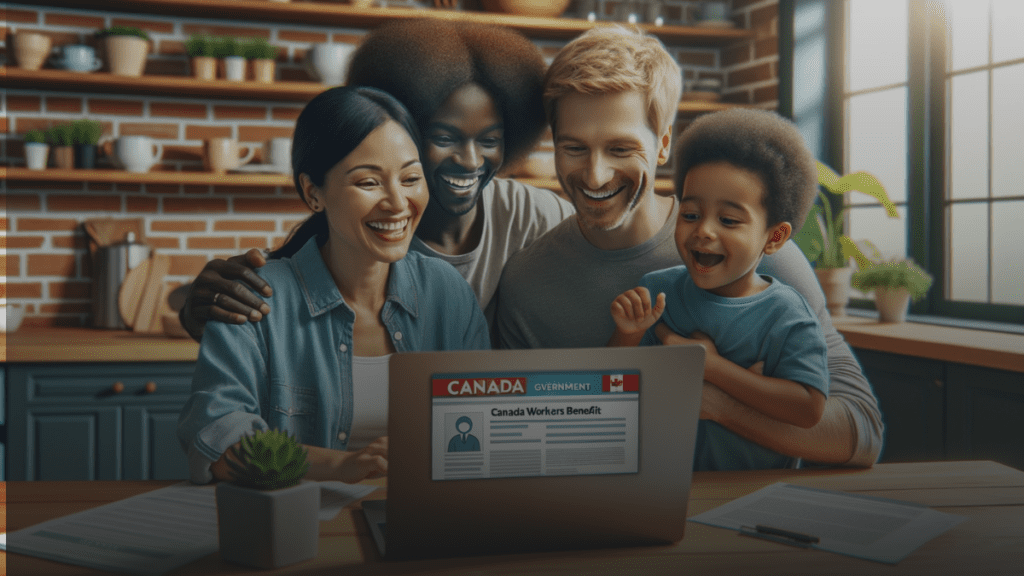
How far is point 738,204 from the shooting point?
4.07 feet

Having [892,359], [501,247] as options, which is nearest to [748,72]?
[892,359]

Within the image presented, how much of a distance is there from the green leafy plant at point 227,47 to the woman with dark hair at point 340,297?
6.28 feet

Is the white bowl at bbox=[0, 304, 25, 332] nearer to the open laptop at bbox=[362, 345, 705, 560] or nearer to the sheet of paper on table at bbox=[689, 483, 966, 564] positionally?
the open laptop at bbox=[362, 345, 705, 560]

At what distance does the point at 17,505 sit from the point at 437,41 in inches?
44.2

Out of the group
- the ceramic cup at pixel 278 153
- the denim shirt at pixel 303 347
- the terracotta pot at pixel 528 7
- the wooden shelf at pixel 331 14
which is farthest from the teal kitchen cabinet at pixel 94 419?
the terracotta pot at pixel 528 7

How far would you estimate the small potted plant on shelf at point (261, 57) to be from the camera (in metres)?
3.16

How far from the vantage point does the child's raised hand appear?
125 centimetres

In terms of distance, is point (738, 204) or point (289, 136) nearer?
point (738, 204)

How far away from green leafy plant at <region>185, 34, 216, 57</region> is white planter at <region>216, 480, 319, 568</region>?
2628mm

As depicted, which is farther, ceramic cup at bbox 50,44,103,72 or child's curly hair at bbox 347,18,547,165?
ceramic cup at bbox 50,44,103,72

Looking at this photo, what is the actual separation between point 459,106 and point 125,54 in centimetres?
202

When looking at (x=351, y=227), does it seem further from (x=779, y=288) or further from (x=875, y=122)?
(x=875, y=122)

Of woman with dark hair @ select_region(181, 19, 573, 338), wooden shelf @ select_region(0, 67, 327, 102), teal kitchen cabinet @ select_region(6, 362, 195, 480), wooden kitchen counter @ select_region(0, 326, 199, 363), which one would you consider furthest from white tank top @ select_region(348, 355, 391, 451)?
wooden shelf @ select_region(0, 67, 327, 102)

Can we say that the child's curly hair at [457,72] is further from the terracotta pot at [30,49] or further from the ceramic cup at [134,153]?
the terracotta pot at [30,49]
